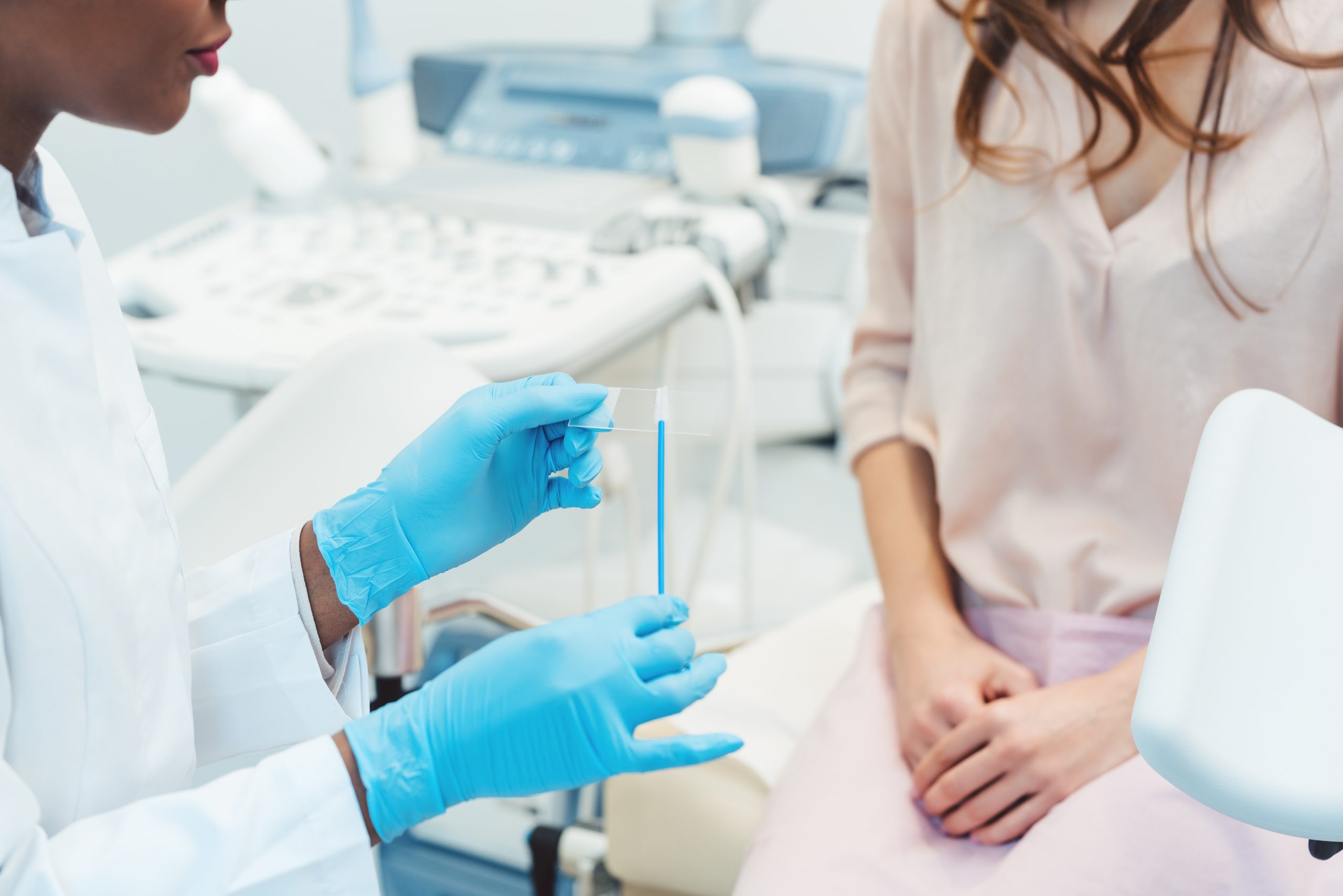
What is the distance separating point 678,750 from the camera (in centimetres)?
52

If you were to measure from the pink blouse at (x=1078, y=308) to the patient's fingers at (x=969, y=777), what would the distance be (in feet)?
0.45

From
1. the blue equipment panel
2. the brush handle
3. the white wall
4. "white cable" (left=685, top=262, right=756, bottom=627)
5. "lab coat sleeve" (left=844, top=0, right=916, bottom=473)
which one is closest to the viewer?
the brush handle

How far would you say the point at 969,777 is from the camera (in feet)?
2.19

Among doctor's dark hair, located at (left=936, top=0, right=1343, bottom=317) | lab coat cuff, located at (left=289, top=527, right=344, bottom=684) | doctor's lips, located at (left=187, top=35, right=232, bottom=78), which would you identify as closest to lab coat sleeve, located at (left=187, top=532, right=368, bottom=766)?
lab coat cuff, located at (left=289, top=527, right=344, bottom=684)

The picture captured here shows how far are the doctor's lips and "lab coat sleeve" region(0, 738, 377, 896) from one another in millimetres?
316

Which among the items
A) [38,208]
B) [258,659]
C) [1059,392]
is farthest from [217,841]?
[1059,392]

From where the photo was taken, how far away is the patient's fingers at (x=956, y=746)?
0.68 meters

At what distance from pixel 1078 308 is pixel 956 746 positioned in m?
0.29

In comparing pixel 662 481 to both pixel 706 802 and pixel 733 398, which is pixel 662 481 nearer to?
pixel 706 802

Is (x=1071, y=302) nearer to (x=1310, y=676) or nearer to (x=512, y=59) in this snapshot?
(x=1310, y=676)

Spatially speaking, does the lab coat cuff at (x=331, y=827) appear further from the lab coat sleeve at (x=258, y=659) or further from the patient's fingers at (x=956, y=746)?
the patient's fingers at (x=956, y=746)

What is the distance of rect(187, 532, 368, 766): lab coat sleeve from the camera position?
0.66m

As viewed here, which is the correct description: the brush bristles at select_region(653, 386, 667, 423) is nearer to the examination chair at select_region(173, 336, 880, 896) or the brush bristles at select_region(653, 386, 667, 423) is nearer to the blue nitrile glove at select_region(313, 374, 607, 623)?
the blue nitrile glove at select_region(313, 374, 607, 623)

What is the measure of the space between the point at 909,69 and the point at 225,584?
1.88 ft
